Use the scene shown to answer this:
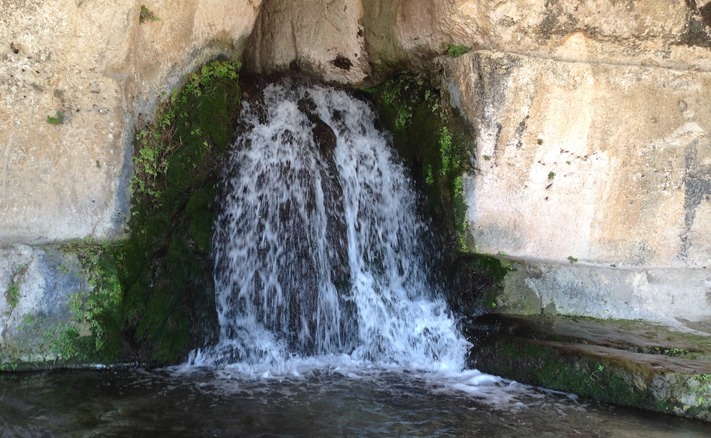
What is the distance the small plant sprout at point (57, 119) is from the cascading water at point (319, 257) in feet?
5.19

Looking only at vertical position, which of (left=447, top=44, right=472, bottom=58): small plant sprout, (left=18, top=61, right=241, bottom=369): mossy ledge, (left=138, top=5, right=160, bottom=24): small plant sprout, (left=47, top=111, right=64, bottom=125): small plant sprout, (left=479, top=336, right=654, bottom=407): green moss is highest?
(left=138, top=5, right=160, bottom=24): small plant sprout

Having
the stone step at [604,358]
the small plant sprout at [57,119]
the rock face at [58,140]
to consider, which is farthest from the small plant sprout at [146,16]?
the stone step at [604,358]

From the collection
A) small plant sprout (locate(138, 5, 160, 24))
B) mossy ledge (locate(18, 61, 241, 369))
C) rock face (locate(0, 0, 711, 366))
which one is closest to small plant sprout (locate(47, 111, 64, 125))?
rock face (locate(0, 0, 711, 366))

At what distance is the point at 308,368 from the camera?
5.91m

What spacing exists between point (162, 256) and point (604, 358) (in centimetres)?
373

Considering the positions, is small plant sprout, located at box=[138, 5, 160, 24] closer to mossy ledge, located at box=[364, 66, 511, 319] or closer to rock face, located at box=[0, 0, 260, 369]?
rock face, located at box=[0, 0, 260, 369]

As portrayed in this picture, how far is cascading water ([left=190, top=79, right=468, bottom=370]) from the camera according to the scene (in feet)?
20.9

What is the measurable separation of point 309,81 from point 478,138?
2750 millimetres

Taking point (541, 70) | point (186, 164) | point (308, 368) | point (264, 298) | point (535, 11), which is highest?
point (535, 11)

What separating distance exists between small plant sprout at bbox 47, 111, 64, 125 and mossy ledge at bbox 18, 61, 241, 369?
649 millimetres

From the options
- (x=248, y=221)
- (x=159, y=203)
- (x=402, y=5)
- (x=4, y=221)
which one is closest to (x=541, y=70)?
(x=402, y=5)

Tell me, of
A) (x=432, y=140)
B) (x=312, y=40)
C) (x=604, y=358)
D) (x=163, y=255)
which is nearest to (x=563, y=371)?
(x=604, y=358)

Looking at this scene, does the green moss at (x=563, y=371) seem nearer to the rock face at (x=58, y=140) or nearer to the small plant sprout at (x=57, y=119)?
the rock face at (x=58, y=140)

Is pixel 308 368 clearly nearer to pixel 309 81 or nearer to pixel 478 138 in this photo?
pixel 478 138
